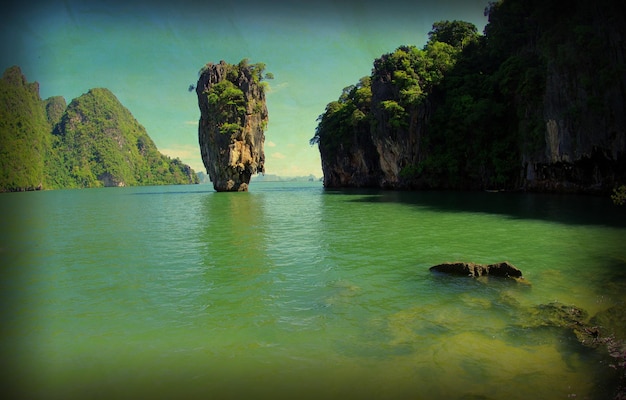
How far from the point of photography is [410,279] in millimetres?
8742

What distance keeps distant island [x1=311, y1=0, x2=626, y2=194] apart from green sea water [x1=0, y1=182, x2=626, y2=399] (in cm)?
1562

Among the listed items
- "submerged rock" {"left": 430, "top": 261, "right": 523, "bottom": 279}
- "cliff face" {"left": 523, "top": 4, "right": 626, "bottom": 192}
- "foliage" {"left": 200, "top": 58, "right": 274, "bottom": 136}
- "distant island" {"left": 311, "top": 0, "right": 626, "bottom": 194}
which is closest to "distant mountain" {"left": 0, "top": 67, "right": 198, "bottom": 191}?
"foliage" {"left": 200, "top": 58, "right": 274, "bottom": 136}

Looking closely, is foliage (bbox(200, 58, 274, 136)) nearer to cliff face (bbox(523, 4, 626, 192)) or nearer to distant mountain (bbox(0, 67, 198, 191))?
cliff face (bbox(523, 4, 626, 192))

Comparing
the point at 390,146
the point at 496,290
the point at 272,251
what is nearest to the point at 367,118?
the point at 390,146

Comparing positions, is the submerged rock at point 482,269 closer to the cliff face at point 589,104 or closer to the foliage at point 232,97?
the cliff face at point 589,104

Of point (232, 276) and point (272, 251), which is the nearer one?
point (232, 276)

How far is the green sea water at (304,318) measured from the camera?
15.2 ft

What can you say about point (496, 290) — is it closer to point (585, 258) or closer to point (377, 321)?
point (377, 321)

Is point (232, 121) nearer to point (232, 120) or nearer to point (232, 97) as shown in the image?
point (232, 120)

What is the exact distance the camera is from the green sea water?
462 centimetres

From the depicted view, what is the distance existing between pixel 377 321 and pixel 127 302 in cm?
480

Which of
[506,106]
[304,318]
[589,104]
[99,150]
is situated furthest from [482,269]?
[99,150]

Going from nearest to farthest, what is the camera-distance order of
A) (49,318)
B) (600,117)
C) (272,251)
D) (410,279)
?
(49,318), (410,279), (272,251), (600,117)


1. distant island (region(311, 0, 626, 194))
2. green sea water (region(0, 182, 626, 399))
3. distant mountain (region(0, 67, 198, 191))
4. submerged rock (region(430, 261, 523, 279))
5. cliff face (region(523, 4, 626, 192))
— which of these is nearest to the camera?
green sea water (region(0, 182, 626, 399))
